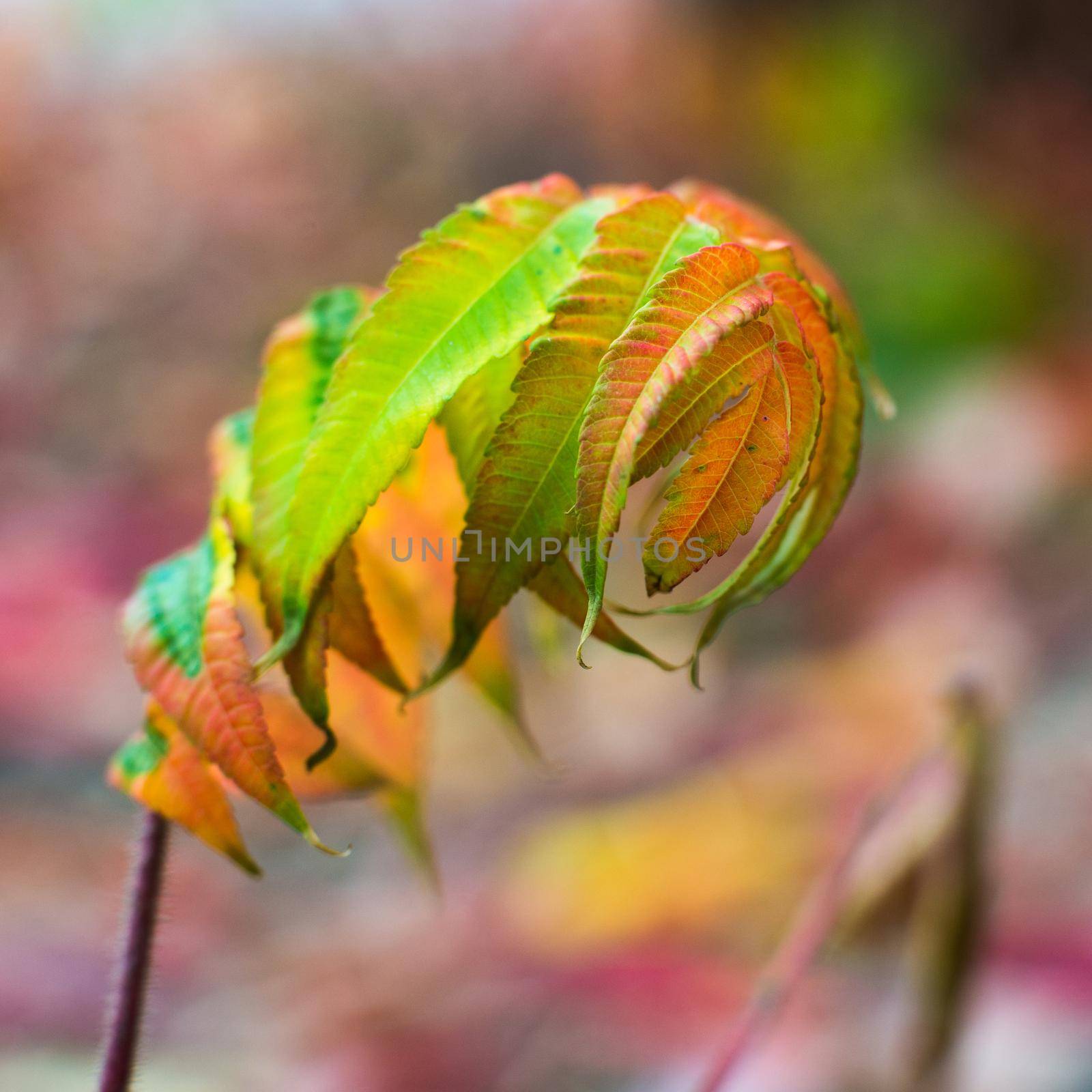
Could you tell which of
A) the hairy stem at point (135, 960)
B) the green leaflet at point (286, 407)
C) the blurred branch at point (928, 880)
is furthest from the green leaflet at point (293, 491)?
the blurred branch at point (928, 880)

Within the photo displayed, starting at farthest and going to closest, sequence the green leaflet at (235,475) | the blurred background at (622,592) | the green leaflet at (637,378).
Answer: the blurred background at (622,592), the green leaflet at (235,475), the green leaflet at (637,378)

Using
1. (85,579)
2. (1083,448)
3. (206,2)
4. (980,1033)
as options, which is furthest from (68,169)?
(980,1033)

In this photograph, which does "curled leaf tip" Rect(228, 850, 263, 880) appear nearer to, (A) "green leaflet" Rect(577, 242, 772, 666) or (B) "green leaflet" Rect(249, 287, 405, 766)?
(B) "green leaflet" Rect(249, 287, 405, 766)

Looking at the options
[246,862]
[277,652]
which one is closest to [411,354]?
[277,652]

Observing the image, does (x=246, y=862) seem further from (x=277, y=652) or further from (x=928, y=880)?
(x=928, y=880)

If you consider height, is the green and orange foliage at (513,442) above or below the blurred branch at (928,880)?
above

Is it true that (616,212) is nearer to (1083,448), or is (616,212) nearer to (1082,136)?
(1083,448)

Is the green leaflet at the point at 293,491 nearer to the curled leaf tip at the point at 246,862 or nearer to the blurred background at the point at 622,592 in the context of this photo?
the curled leaf tip at the point at 246,862
